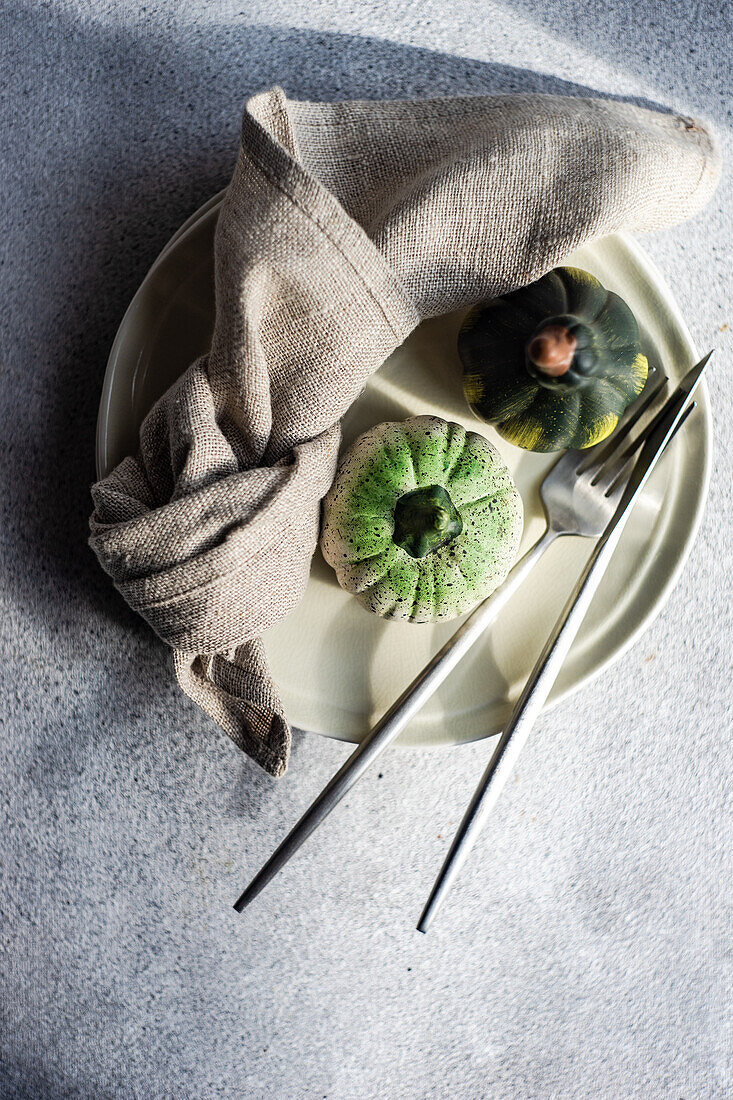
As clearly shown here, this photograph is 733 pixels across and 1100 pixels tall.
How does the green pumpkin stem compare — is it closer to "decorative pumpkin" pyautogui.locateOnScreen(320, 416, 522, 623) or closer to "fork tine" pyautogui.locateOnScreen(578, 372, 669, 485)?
"decorative pumpkin" pyautogui.locateOnScreen(320, 416, 522, 623)

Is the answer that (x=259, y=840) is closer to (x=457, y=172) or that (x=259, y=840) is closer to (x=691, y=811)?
(x=691, y=811)

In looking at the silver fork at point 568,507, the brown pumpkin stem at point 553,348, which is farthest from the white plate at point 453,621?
the brown pumpkin stem at point 553,348

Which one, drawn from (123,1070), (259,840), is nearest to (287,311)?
(259,840)

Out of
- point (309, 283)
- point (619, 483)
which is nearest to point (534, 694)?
point (619, 483)

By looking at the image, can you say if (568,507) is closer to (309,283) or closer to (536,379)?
(536,379)

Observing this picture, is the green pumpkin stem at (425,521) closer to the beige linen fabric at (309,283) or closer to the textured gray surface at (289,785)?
the beige linen fabric at (309,283)
